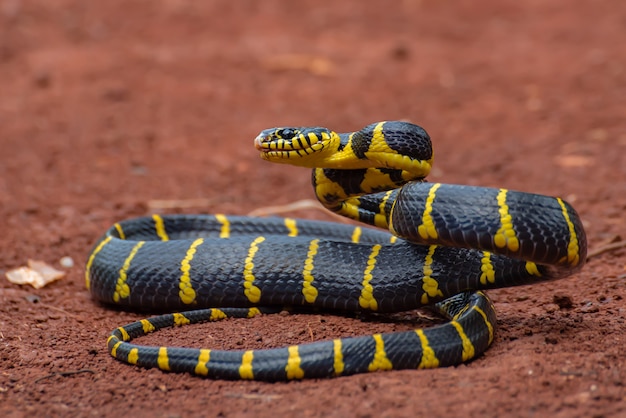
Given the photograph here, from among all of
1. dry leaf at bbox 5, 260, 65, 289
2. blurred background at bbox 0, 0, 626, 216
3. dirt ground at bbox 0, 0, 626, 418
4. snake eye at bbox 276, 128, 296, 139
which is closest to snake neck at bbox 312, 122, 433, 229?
snake eye at bbox 276, 128, 296, 139

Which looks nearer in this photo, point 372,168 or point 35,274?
point 372,168

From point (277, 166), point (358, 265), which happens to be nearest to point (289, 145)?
point (358, 265)

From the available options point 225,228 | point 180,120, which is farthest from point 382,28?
point 225,228

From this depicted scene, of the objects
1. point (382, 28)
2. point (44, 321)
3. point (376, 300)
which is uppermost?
point (382, 28)

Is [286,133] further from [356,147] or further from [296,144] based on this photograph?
[356,147]

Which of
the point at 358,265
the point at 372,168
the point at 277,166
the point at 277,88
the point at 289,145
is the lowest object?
the point at 277,166

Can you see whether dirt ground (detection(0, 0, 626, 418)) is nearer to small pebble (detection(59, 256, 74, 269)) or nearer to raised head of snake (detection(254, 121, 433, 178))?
small pebble (detection(59, 256, 74, 269))

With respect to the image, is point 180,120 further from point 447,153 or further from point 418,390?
point 418,390
